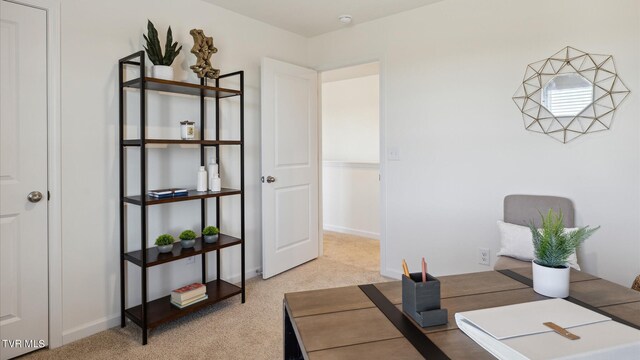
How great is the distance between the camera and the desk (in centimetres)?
89

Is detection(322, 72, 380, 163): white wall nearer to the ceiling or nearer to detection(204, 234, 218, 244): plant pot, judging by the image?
the ceiling

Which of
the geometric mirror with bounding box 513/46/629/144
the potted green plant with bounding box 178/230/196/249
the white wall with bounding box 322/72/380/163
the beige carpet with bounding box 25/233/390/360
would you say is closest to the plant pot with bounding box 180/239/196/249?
the potted green plant with bounding box 178/230/196/249

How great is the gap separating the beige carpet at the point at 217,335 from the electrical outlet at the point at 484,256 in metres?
0.99

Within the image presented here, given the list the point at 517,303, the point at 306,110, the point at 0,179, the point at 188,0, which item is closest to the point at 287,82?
the point at 306,110

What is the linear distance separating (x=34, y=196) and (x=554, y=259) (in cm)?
251

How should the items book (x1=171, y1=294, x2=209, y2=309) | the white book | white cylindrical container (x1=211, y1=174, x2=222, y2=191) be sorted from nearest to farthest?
the white book, book (x1=171, y1=294, x2=209, y2=309), white cylindrical container (x1=211, y1=174, x2=222, y2=191)

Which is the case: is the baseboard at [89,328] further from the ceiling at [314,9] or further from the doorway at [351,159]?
the doorway at [351,159]

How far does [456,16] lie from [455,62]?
0.35 m

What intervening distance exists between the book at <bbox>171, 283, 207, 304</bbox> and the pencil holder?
71.4 inches

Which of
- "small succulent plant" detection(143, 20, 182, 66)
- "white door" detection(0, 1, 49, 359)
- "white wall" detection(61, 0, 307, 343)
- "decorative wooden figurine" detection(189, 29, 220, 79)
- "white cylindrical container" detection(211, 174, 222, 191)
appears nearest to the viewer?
"white door" detection(0, 1, 49, 359)

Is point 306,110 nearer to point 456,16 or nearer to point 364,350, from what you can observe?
point 456,16

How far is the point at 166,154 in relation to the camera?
2592mm

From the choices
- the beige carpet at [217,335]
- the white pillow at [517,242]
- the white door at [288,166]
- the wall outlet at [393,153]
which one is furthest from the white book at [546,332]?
the white door at [288,166]

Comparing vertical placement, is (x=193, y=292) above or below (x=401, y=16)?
below
